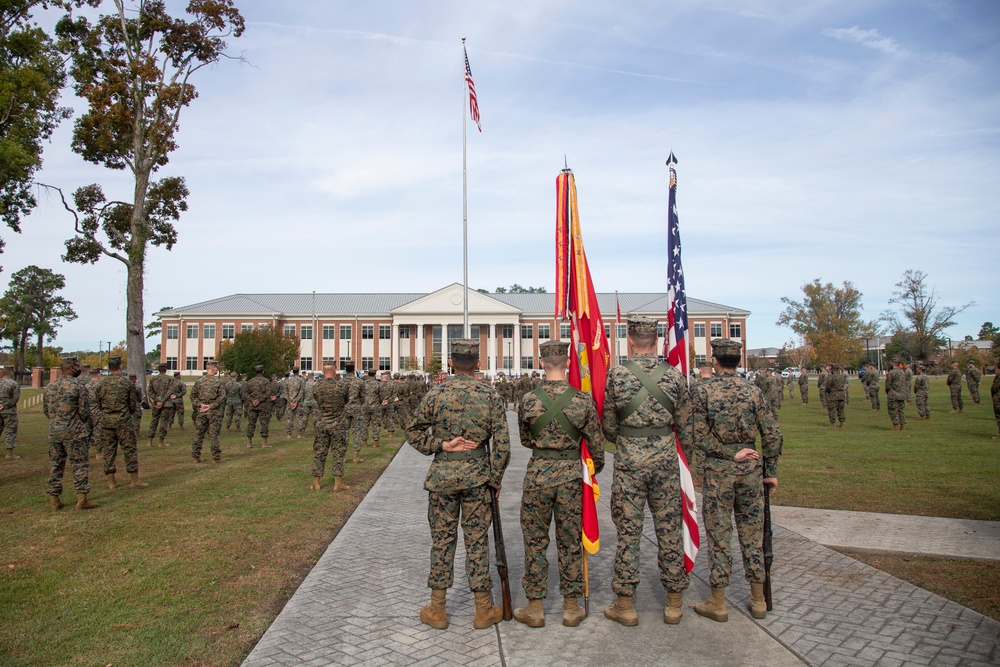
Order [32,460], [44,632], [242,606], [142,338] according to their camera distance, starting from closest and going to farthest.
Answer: [44,632], [242,606], [32,460], [142,338]

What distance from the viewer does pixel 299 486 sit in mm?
10938

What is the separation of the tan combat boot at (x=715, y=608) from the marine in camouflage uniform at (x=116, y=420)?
940 centimetres

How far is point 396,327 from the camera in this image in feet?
266

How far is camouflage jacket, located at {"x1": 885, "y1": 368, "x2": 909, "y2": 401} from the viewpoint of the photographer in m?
18.3

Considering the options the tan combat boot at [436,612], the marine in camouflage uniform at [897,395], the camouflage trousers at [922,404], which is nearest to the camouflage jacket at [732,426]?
the tan combat boot at [436,612]

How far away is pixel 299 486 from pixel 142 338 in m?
13.7

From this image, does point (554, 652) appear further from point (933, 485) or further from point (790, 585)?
point (933, 485)

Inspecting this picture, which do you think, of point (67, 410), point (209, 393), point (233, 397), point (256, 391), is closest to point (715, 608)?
point (67, 410)

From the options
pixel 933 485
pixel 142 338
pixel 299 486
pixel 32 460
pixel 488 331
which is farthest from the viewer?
pixel 488 331

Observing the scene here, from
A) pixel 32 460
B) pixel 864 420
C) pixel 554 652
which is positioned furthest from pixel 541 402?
pixel 864 420

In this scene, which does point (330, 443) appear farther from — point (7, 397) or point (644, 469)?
point (7, 397)

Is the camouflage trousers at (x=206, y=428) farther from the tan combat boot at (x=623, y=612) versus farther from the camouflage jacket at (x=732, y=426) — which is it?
the camouflage jacket at (x=732, y=426)

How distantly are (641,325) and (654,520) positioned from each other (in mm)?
1538

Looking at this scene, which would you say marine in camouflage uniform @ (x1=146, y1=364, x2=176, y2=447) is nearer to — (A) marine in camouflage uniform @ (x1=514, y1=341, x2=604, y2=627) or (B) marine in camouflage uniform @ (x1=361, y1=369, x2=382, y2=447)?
(B) marine in camouflage uniform @ (x1=361, y1=369, x2=382, y2=447)
